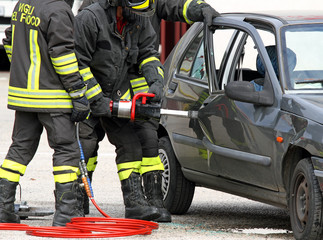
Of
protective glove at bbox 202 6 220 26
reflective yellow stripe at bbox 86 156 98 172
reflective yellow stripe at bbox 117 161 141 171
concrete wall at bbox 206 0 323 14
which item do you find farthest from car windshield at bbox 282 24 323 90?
concrete wall at bbox 206 0 323 14

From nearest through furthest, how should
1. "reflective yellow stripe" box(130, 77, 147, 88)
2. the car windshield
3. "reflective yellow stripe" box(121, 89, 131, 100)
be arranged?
the car windshield
"reflective yellow stripe" box(121, 89, 131, 100)
"reflective yellow stripe" box(130, 77, 147, 88)

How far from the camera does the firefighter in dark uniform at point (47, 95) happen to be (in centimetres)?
620

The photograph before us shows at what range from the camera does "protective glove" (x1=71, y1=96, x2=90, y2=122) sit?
6.30 metres

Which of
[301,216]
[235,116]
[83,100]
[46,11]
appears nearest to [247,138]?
[235,116]

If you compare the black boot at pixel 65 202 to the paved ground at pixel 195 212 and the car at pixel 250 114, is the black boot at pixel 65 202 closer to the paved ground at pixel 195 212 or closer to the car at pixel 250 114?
the paved ground at pixel 195 212

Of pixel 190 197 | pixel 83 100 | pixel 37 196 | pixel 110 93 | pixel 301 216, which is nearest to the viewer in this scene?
pixel 301 216

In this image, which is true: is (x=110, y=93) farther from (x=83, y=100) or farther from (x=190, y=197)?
(x=190, y=197)

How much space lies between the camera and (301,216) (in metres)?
5.89

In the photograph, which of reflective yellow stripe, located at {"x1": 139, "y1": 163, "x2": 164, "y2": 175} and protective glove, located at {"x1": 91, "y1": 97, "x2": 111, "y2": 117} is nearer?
protective glove, located at {"x1": 91, "y1": 97, "x2": 111, "y2": 117}

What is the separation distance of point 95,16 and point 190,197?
1.77 m

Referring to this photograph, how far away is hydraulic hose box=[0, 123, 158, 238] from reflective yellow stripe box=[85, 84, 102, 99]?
1.89ft

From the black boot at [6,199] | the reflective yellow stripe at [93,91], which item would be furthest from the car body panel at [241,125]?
the black boot at [6,199]

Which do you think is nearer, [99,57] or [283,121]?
[283,121]

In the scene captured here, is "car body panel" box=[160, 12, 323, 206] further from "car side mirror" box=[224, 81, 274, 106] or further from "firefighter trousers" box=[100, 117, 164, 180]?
"firefighter trousers" box=[100, 117, 164, 180]
